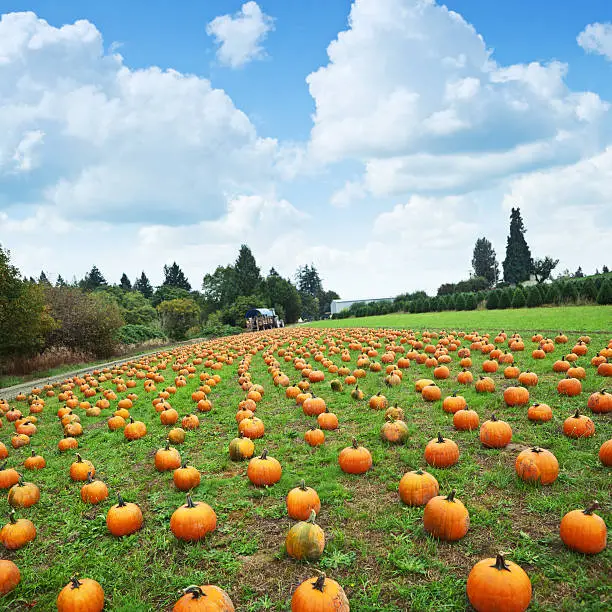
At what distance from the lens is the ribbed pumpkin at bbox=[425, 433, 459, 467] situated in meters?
5.44

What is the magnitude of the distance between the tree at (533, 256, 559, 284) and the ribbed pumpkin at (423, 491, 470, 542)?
→ 250 ft

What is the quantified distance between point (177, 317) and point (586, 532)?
189 ft

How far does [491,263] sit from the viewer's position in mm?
111188

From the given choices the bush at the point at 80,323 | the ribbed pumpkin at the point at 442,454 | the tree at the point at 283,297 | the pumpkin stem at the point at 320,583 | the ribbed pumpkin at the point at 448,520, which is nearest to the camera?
the pumpkin stem at the point at 320,583

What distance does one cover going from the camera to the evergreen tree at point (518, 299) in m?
38.7

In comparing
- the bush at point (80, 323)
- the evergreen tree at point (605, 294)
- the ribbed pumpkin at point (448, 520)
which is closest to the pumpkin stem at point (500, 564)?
the ribbed pumpkin at point (448, 520)

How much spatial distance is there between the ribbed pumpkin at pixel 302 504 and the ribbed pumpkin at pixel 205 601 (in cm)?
137

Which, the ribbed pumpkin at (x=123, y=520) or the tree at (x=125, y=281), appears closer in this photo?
the ribbed pumpkin at (x=123, y=520)

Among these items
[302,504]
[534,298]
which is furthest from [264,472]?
[534,298]

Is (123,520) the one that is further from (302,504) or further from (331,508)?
(331,508)

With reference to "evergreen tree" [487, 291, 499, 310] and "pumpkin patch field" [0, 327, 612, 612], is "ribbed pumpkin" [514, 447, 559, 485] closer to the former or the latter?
"pumpkin patch field" [0, 327, 612, 612]

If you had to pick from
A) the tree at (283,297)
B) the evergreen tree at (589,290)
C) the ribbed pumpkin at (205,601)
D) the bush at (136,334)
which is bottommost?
the ribbed pumpkin at (205,601)

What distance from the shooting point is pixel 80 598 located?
137 inches

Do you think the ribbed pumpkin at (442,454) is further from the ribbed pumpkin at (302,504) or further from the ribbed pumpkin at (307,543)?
the ribbed pumpkin at (307,543)
